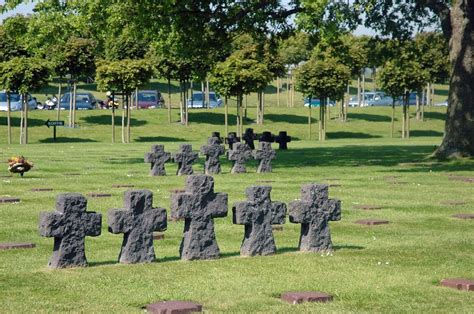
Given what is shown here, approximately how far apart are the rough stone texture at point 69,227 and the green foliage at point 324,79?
49983mm

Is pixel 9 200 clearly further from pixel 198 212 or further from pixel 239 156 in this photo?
pixel 239 156

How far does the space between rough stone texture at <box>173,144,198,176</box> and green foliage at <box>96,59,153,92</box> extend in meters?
26.9

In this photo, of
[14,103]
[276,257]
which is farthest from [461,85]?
[14,103]

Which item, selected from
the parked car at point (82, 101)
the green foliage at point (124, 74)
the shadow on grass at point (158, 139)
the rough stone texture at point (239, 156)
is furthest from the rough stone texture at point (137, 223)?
the parked car at point (82, 101)

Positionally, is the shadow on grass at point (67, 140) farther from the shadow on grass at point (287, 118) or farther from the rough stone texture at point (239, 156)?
the rough stone texture at point (239, 156)

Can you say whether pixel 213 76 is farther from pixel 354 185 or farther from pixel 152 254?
pixel 152 254

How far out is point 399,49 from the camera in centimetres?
4119

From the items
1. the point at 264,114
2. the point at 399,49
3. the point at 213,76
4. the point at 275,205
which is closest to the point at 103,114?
the point at 264,114

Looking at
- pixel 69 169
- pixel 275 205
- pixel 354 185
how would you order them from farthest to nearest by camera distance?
pixel 69 169 → pixel 354 185 → pixel 275 205

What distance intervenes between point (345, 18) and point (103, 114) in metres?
40.1

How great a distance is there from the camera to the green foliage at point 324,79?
61.6m

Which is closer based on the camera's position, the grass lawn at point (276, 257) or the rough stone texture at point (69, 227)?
the grass lawn at point (276, 257)

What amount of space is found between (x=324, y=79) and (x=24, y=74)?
1706 centimetres

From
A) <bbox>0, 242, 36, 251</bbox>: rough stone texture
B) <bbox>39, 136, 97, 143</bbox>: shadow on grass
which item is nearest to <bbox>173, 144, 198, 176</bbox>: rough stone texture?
<bbox>0, 242, 36, 251</bbox>: rough stone texture
